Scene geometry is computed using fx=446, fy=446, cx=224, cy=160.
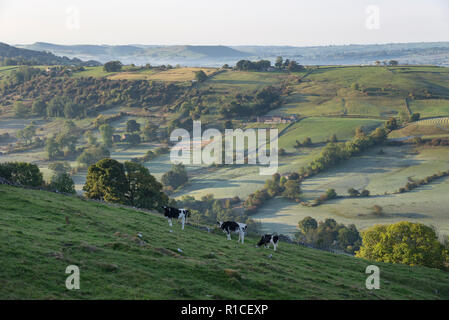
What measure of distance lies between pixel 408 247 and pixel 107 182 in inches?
1273

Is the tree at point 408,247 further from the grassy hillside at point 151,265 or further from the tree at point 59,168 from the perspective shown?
the tree at point 59,168

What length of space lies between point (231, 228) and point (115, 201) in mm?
21449

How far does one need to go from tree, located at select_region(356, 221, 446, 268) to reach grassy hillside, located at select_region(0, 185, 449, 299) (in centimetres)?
659

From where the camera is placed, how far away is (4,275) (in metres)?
17.0

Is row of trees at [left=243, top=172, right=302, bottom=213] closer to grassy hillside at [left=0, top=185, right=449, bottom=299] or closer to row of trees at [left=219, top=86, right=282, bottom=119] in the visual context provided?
row of trees at [left=219, top=86, right=282, bottom=119]

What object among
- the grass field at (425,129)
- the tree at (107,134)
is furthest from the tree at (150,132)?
the grass field at (425,129)

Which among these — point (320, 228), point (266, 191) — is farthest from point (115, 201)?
point (266, 191)

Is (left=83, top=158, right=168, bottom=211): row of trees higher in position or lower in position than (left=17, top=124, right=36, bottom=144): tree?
higher

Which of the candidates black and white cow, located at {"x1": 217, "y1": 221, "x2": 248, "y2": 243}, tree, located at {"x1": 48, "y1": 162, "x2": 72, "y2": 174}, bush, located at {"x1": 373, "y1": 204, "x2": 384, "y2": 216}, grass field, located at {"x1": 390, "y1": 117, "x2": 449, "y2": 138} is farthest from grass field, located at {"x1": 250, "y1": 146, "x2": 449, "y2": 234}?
tree, located at {"x1": 48, "y1": 162, "x2": 72, "y2": 174}

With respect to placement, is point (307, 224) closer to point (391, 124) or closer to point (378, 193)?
point (378, 193)

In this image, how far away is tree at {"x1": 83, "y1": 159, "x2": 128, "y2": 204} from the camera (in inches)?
1977

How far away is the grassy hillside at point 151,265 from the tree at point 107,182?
15.8 meters

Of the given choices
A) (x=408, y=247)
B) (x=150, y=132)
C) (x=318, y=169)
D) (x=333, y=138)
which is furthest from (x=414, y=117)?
(x=408, y=247)
